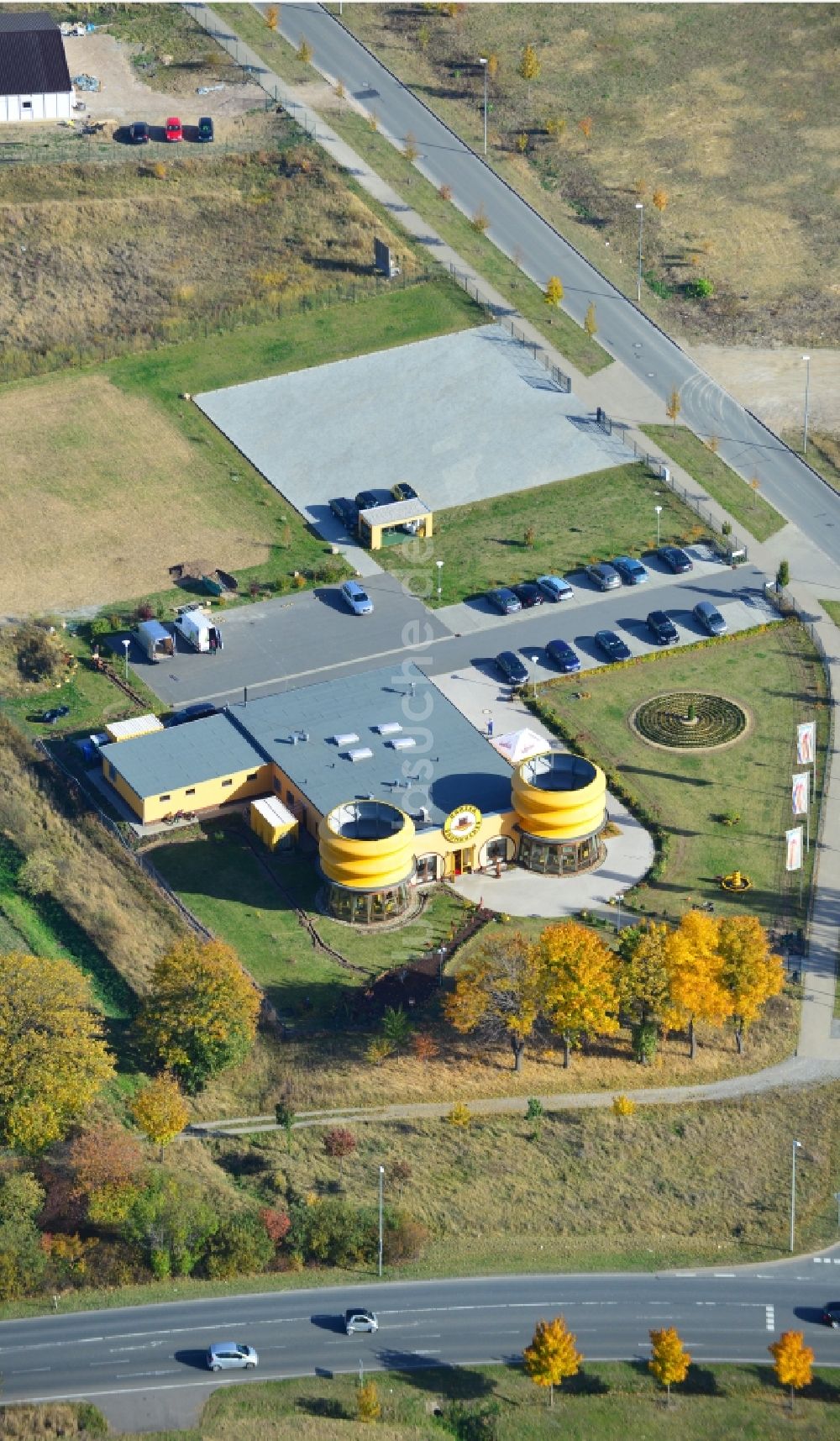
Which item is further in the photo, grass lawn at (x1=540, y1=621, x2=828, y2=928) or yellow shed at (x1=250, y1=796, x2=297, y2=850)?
yellow shed at (x1=250, y1=796, x2=297, y2=850)

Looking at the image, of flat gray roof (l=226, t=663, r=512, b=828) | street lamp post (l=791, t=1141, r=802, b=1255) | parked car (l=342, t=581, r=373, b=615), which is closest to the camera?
street lamp post (l=791, t=1141, r=802, b=1255)

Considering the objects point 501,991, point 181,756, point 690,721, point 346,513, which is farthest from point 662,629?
point 501,991

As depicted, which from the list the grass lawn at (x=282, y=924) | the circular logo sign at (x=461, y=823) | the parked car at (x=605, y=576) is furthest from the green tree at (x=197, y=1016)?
the parked car at (x=605, y=576)

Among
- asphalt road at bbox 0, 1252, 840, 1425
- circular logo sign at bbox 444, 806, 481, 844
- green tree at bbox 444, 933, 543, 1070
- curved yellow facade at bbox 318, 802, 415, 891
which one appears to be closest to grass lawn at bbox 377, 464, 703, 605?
circular logo sign at bbox 444, 806, 481, 844

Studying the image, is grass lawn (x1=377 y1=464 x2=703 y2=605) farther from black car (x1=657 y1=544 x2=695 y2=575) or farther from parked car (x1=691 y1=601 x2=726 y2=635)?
parked car (x1=691 y1=601 x2=726 y2=635)

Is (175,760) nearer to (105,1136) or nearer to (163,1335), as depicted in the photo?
(105,1136)

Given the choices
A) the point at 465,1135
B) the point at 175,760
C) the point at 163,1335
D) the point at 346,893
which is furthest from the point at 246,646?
the point at 163,1335

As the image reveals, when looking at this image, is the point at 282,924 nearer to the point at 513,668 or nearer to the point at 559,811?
the point at 559,811

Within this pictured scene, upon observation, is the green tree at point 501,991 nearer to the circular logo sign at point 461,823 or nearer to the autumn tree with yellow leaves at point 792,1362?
the circular logo sign at point 461,823
